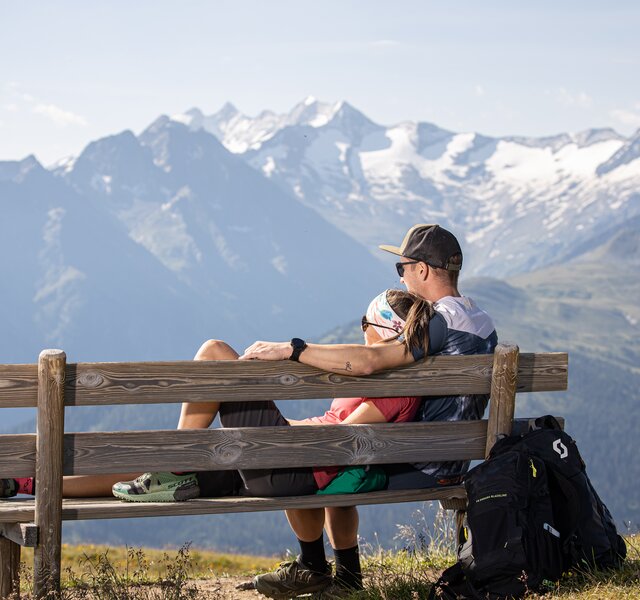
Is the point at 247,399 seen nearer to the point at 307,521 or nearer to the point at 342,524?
the point at 307,521

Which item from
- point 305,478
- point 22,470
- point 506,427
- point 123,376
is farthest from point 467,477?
point 22,470

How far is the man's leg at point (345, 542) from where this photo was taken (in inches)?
264

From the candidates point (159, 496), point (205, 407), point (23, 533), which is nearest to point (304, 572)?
point (159, 496)

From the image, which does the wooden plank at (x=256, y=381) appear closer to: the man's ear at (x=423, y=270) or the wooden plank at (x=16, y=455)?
the wooden plank at (x=16, y=455)

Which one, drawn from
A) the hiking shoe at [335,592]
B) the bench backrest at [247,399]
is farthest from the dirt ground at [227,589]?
the bench backrest at [247,399]

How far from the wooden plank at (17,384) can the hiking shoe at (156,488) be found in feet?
2.81

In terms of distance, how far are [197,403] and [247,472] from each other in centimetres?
52

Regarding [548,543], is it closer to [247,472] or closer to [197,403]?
[247,472]

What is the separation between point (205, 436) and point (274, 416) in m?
0.49

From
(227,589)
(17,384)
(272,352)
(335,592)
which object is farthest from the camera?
(227,589)

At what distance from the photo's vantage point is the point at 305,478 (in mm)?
6125

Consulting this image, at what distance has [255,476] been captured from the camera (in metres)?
6.07

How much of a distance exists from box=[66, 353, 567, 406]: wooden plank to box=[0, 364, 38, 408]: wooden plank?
191 millimetres

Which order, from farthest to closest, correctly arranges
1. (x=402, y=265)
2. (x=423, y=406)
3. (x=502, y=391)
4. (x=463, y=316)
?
(x=402, y=265)
(x=423, y=406)
(x=463, y=316)
(x=502, y=391)
